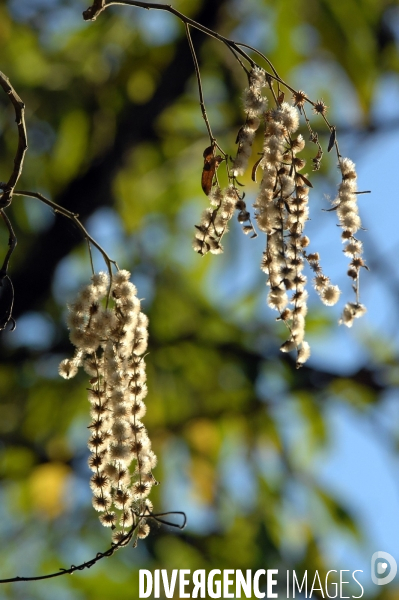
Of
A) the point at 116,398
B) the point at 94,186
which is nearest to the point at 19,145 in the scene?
the point at 116,398

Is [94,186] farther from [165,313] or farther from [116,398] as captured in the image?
[116,398]

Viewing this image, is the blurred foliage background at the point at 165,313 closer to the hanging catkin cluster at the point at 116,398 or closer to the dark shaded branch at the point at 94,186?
the dark shaded branch at the point at 94,186

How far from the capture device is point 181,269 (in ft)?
13.3

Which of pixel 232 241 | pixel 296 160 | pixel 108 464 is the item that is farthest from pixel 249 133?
pixel 232 241

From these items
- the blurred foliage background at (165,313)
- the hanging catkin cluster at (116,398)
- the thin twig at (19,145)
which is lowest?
the hanging catkin cluster at (116,398)

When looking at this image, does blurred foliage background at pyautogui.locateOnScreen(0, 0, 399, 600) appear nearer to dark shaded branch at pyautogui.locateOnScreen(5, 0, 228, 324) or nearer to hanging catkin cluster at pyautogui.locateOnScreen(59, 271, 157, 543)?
dark shaded branch at pyautogui.locateOnScreen(5, 0, 228, 324)

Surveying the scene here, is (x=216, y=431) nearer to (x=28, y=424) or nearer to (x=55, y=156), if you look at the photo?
(x=28, y=424)

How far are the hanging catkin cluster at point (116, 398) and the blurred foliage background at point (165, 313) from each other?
7.40 feet

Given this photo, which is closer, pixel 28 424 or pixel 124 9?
pixel 28 424

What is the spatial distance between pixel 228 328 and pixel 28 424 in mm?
1106

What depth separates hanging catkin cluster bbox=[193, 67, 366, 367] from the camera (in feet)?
3.09

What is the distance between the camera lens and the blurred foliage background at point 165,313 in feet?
10.9

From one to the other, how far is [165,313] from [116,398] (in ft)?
9.43

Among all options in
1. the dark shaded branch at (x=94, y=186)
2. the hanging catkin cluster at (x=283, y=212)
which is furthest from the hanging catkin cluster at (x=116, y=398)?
the dark shaded branch at (x=94, y=186)
